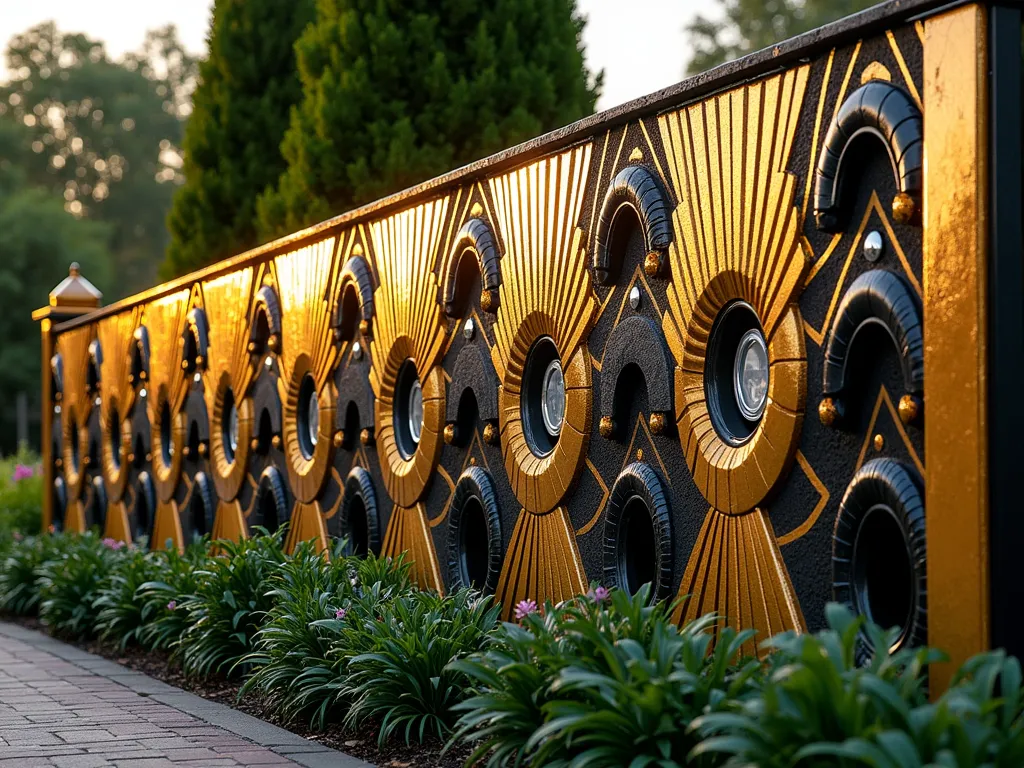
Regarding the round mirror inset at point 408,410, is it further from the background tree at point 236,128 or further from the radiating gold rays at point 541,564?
the background tree at point 236,128

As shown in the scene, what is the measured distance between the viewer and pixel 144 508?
12398mm

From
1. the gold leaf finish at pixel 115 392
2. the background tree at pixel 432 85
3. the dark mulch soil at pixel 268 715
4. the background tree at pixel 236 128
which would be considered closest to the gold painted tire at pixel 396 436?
the dark mulch soil at pixel 268 715

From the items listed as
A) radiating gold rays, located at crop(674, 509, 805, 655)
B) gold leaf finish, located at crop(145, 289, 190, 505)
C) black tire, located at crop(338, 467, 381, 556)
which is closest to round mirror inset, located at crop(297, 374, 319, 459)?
black tire, located at crop(338, 467, 381, 556)

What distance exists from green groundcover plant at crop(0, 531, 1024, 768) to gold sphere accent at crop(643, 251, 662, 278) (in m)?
1.29

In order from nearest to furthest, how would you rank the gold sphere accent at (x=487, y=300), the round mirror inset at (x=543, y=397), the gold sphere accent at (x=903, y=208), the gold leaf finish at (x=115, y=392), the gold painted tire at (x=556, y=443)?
1. the gold sphere accent at (x=903, y=208)
2. the gold painted tire at (x=556, y=443)
3. the round mirror inset at (x=543, y=397)
4. the gold sphere accent at (x=487, y=300)
5. the gold leaf finish at (x=115, y=392)

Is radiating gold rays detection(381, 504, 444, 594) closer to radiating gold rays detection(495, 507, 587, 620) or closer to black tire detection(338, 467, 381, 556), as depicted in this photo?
black tire detection(338, 467, 381, 556)

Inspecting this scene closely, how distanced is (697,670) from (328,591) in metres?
3.20

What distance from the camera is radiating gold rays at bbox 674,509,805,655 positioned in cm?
468

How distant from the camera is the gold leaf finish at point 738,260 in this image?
182 inches

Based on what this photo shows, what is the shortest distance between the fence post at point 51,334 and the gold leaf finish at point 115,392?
1.85 m

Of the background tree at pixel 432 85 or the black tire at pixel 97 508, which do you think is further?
the black tire at pixel 97 508

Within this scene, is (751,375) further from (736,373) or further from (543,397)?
(543,397)

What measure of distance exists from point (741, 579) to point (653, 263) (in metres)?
1.30

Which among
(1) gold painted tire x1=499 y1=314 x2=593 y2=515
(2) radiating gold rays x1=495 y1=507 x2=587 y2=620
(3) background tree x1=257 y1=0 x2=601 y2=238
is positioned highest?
(3) background tree x1=257 y1=0 x2=601 y2=238
